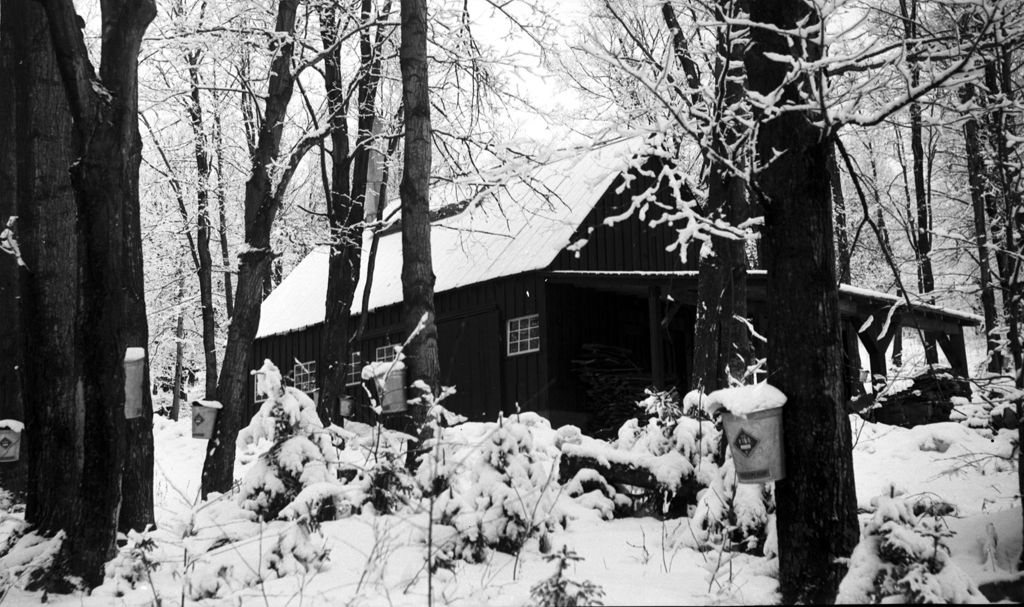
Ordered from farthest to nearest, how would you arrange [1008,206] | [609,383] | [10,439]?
[609,383]
[10,439]
[1008,206]

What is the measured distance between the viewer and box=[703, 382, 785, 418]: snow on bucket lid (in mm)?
4496

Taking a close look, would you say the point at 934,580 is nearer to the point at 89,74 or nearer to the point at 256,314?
the point at 89,74

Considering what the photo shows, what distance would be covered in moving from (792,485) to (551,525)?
5.78 ft

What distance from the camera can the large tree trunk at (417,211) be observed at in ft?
26.2

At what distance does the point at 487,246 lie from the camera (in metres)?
18.8

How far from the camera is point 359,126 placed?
1591cm

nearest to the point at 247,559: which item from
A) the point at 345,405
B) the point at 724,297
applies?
the point at 724,297

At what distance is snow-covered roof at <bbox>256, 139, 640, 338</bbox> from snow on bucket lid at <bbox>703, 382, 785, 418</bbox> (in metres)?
8.44

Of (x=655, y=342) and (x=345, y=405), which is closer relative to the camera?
(x=655, y=342)

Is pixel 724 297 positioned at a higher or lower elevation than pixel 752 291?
lower

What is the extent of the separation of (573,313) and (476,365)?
2.28 m

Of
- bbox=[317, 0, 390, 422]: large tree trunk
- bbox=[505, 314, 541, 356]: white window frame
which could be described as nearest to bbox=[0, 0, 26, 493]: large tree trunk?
bbox=[317, 0, 390, 422]: large tree trunk

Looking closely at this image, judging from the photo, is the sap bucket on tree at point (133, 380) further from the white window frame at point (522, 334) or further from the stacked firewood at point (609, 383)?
the white window frame at point (522, 334)

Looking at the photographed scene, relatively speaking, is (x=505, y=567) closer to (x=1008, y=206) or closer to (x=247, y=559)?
(x=247, y=559)
